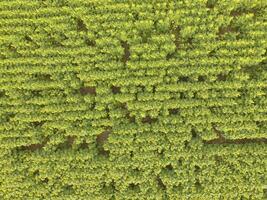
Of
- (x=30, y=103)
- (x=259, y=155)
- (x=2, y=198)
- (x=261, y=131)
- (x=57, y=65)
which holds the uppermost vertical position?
(x=57, y=65)

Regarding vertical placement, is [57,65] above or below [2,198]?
above

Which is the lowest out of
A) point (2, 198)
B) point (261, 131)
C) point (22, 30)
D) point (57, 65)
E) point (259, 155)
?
point (2, 198)

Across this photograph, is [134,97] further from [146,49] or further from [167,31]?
[167,31]

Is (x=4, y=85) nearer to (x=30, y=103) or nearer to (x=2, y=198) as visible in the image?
(x=30, y=103)

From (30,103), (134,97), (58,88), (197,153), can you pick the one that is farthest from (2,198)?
(197,153)

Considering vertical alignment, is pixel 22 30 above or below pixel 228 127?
above

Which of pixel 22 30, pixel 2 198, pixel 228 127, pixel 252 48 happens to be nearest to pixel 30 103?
pixel 22 30
